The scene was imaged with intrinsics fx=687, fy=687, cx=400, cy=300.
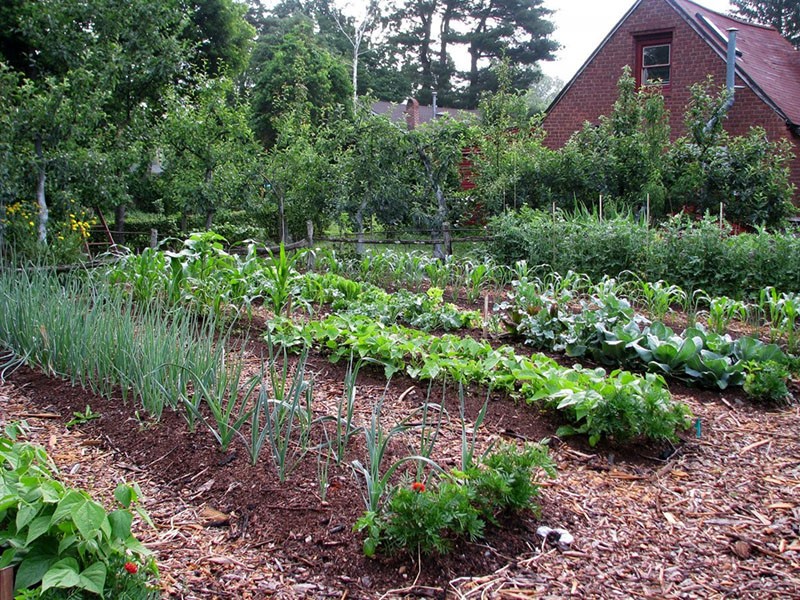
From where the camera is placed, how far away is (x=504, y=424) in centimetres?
351

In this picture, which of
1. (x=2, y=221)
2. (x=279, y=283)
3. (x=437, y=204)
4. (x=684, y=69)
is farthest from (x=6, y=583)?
(x=684, y=69)

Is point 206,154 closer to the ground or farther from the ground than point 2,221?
farther from the ground

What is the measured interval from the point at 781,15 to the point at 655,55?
19.8 meters

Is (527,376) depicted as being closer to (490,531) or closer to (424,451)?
(424,451)

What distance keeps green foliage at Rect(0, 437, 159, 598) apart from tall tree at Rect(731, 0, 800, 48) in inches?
1456

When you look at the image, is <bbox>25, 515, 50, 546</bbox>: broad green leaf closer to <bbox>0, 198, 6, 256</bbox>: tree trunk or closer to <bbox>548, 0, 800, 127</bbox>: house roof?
<bbox>0, 198, 6, 256</bbox>: tree trunk

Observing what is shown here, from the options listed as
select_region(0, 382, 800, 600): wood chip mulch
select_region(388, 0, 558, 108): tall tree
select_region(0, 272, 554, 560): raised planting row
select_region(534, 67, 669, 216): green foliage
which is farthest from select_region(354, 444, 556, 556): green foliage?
select_region(388, 0, 558, 108): tall tree

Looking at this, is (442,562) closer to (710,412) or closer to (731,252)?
(710,412)

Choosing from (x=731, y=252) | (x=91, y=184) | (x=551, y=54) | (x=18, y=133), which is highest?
(x=551, y=54)

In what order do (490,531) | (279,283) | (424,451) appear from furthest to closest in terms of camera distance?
(279,283) < (424,451) < (490,531)

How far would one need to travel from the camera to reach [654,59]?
56.4 feet

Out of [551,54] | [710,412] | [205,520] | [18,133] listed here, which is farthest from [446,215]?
[551,54]

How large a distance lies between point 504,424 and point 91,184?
8242 mm

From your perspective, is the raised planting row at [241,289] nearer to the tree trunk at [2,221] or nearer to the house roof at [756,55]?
the tree trunk at [2,221]
